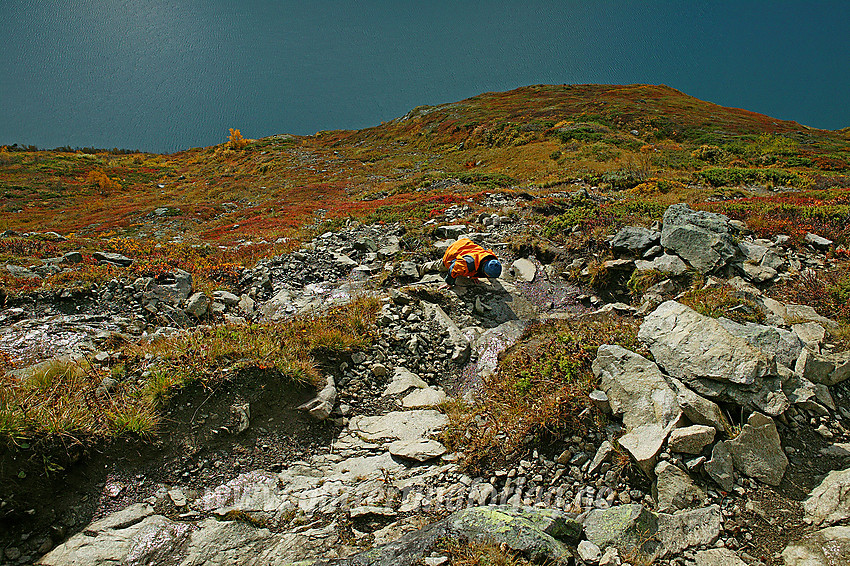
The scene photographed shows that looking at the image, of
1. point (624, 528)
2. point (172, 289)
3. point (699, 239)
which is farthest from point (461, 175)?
point (624, 528)

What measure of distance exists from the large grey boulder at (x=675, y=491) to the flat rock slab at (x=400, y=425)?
2780 mm

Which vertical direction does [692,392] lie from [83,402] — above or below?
below

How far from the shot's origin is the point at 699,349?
491 cm

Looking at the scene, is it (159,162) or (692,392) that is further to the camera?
(159,162)

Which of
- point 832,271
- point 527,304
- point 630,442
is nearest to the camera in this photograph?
point 630,442

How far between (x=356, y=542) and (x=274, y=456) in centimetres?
187

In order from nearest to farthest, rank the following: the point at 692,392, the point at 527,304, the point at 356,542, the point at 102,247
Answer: the point at 356,542 < the point at 692,392 < the point at 527,304 < the point at 102,247

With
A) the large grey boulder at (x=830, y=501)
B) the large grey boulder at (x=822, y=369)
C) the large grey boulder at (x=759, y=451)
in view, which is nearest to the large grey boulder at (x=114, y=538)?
the large grey boulder at (x=759, y=451)

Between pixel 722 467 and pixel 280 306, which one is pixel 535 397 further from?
pixel 280 306

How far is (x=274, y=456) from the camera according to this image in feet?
16.1

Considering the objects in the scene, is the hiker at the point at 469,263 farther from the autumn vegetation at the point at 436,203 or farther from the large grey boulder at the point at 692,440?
the large grey boulder at the point at 692,440

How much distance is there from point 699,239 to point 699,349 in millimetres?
5219

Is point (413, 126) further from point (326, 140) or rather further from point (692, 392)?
point (692, 392)

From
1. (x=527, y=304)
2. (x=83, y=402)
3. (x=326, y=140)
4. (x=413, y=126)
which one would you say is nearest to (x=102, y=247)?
(x=83, y=402)
